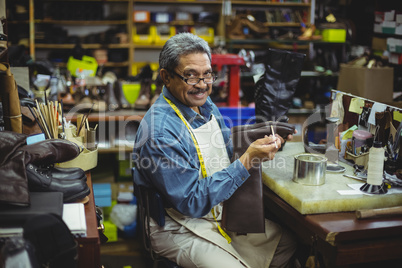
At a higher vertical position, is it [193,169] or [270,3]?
[270,3]

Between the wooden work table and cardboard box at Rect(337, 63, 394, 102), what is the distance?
4.23ft

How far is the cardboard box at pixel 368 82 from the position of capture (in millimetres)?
3291

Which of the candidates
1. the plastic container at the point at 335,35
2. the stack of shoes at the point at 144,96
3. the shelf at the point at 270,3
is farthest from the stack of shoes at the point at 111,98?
the plastic container at the point at 335,35

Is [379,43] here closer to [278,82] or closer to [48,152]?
[278,82]

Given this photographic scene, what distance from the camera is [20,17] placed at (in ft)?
19.2

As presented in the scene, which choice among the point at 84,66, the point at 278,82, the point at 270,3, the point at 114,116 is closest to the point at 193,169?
the point at 278,82

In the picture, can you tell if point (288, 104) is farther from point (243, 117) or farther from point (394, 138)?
point (243, 117)

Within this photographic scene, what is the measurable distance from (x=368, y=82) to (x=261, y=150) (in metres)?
1.63

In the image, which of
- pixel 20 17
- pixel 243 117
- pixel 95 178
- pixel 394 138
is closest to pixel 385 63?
pixel 243 117

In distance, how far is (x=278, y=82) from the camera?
2.96m

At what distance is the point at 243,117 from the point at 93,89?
1.43 meters

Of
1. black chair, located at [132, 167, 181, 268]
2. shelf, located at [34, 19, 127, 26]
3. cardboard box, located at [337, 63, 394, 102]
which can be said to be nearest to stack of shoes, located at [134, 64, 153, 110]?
cardboard box, located at [337, 63, 394, 102]

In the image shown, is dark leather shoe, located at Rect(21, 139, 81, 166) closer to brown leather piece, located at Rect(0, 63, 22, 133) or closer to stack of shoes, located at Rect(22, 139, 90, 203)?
stack of shoes, located at Rect(22, 139, 90, 203)

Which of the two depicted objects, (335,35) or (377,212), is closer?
(377,212)
